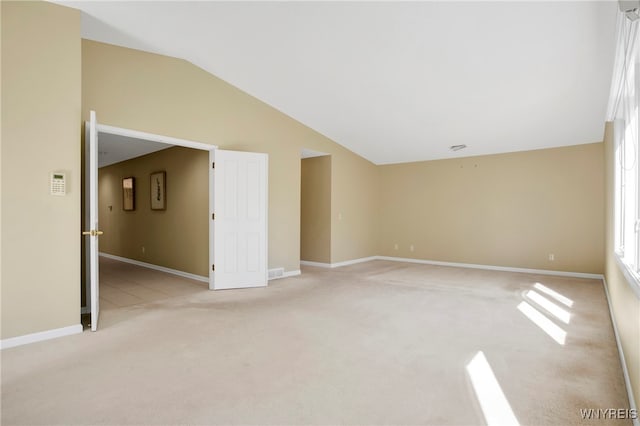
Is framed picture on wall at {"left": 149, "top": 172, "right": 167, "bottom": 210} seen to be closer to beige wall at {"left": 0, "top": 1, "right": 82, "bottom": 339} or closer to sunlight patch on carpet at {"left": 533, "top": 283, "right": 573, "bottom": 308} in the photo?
beige wall at {"left": 0, "top": 1, "right": 82, "bottom": 339}

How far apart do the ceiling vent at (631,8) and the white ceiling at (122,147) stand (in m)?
6.07

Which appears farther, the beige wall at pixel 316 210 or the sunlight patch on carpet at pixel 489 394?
the beige wall at pixel 316 210

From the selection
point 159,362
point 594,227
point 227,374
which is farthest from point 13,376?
point 594,227

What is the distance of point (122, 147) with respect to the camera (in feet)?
21.4

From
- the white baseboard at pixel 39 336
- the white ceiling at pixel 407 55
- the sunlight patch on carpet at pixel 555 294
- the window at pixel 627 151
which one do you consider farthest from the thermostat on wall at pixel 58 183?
the sunlight patch on carpet at pixel 555 294

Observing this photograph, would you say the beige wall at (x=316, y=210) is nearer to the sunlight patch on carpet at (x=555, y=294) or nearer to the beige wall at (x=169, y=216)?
the beige wall at (x=169, y=216)

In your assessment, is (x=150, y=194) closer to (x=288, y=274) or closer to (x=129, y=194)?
(x=129, y=194)

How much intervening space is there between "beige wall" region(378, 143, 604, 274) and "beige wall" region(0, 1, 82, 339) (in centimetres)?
666

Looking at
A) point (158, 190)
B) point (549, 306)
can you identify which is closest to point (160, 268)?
point (158, 190)

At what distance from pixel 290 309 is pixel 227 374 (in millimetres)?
1678

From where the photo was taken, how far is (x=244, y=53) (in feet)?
14.8

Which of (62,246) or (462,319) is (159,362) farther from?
(462,319)

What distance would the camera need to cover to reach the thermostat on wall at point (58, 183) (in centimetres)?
320

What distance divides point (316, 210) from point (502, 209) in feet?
12.5
